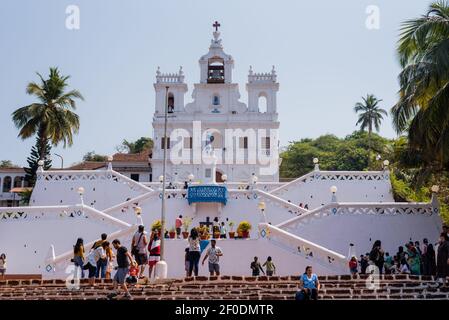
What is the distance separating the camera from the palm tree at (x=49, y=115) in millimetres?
37688

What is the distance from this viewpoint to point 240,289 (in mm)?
15953

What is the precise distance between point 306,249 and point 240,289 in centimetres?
692

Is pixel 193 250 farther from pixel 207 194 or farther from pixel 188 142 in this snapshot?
pixel 188 142

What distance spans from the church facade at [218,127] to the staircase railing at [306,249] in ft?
72.7

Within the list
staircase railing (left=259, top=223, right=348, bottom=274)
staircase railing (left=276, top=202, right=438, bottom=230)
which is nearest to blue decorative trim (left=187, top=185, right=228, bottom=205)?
staircase railing (left=276, top=202, right=438, bottom=230)

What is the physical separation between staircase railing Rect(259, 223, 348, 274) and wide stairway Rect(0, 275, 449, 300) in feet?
10.1

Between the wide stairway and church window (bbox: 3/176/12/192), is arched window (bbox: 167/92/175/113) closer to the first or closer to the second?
church window (bbox: 3/176/12/192)

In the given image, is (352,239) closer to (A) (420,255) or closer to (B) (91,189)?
(A) (420,255)

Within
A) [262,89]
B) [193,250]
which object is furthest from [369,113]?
[193,250]

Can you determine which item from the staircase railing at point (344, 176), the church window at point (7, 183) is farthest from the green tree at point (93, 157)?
the staircase railing at point (344, 176)

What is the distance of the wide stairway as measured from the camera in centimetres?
1507

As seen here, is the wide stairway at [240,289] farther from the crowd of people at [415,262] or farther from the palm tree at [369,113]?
the palm tree at [369,113]
